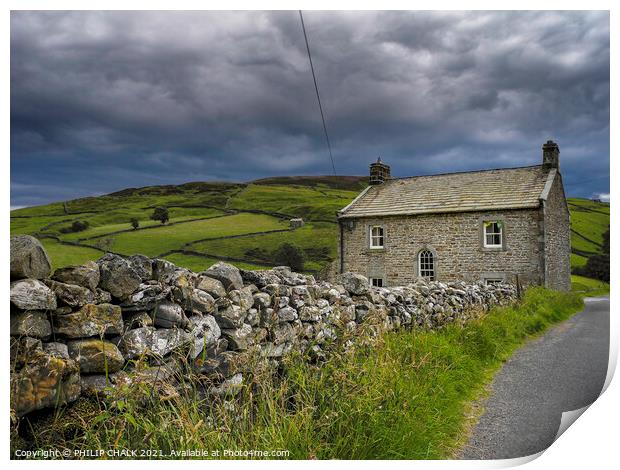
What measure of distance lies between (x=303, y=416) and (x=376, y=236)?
17.0m

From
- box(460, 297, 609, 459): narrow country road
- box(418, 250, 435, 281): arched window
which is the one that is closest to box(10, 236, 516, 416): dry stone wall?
box(460, 297, 609, 459): narrow country road

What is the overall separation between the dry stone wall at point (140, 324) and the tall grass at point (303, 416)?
15 cm

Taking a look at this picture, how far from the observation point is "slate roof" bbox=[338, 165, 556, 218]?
56.0 feet

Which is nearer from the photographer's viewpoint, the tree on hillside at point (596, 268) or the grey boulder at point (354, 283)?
the grey boulder at point (354, 283)

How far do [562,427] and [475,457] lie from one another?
1.04 metres

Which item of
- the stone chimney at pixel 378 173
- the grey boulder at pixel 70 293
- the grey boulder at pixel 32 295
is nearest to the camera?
the grey boulder at pixel 32 295

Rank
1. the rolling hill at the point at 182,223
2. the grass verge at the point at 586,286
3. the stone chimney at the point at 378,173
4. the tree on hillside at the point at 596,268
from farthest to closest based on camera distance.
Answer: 1. the stone chimney at the point at 378,173
2. the grass verge at the point at 586,286
3. the tree on hillside at the point at 596,268
4. the rolling hill at the point at 182,223

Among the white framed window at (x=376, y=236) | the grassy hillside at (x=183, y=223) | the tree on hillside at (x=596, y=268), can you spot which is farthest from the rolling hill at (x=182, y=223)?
the white framed window at (x=376, y=236)

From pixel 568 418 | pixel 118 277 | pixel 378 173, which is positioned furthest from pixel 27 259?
pixel 378 173

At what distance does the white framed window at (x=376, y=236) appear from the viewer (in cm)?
1944

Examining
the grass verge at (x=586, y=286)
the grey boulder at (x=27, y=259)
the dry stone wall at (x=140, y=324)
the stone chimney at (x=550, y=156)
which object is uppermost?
the stone chimney at (x=550, y=156)

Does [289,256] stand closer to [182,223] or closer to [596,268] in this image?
[182,223]

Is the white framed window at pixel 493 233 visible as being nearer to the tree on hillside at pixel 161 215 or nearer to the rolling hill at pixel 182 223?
the rolling hill at pixel 182 223

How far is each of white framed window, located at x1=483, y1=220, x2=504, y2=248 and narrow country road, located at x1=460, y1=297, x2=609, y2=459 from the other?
933 cm
